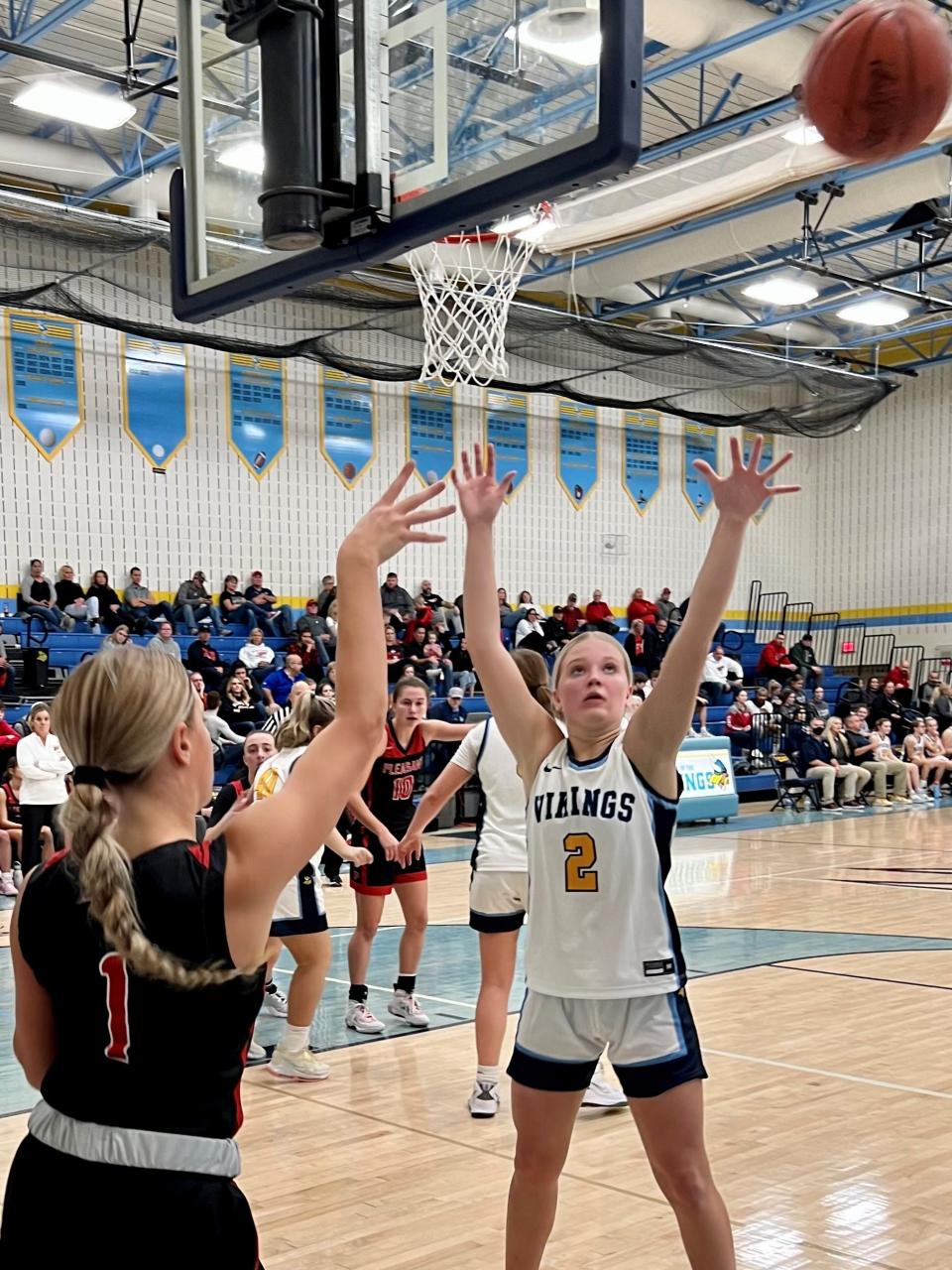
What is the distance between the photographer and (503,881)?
5.14m

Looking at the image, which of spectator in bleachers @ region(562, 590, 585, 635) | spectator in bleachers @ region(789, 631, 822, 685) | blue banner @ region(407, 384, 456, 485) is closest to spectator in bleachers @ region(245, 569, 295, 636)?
blue banner @ region(407, 384, 456, 485)

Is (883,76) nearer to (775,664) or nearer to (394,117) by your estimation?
(394,117)

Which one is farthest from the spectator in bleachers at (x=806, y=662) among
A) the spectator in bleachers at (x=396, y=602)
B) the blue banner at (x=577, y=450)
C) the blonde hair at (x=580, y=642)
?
the blonde hair at (x=580, y=642)

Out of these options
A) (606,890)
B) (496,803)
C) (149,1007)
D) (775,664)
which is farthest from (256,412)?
(149,1007)

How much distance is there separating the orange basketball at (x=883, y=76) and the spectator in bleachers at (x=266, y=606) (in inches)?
534

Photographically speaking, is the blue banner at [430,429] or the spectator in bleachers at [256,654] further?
the blue banner at [430,429]

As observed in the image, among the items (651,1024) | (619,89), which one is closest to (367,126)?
(619,89)

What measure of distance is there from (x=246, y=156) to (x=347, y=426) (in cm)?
1587

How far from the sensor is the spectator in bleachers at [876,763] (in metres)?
17.8

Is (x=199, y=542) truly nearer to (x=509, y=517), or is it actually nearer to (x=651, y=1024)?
(x=509, y=517)

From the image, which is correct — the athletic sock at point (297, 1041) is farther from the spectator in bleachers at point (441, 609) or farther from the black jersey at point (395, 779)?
the spectator in bleachers at point (441, 609)

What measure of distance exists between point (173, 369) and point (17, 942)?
17.3 metres

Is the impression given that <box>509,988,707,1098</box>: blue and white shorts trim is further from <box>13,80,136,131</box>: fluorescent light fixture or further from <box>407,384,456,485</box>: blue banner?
<box>407,384,456,485</box>: blue banner

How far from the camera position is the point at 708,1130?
4.68 m
